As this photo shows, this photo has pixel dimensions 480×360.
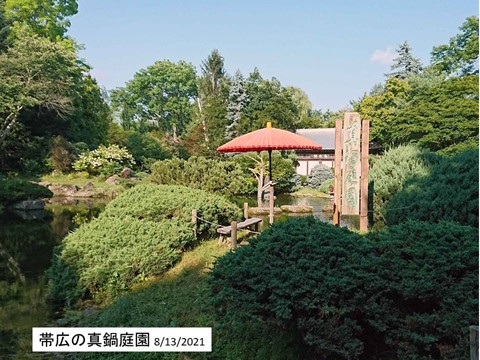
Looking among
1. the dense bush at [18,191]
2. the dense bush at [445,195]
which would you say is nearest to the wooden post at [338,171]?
the dense bush at [445,195]

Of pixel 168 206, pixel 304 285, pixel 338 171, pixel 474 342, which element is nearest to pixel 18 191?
pixel 168 206

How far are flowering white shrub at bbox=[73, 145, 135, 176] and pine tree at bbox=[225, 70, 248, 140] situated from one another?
273 inches

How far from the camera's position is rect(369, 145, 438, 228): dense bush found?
24.6 feet

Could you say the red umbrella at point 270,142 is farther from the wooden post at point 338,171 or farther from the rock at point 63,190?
the rock at point 63,190

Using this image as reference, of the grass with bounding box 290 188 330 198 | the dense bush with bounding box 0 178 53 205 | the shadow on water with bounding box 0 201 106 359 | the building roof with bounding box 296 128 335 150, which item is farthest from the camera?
the building roof with bounding box 296 128 335 150

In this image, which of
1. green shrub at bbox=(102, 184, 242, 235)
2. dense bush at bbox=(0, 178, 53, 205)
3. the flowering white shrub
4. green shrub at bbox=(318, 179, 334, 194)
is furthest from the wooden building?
green shrub at bbox=(102, 184, 242, 235)

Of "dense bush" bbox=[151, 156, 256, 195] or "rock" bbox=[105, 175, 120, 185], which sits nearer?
"dense bush" bbox=[151, 156, 256, 195]

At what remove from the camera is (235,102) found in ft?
94.2

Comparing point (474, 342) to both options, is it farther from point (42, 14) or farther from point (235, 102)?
point (42, 14)

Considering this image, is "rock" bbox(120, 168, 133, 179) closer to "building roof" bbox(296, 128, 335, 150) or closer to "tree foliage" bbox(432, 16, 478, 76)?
"building roof" bbox(296, 128, 335, 150)

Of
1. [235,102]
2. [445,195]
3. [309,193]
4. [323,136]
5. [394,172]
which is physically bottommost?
[309,193]

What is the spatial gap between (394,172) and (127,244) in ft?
15.3

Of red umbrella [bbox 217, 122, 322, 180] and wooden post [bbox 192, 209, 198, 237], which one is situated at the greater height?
red umbrella [bbox 217, 122, 322, 180]
